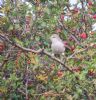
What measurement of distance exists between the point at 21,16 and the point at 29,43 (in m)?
0.46

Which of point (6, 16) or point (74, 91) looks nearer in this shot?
point (74, 91)

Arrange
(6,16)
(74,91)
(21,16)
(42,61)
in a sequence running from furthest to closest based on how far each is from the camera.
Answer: (21,16) → (6,16) → (42,61) → (74,91)

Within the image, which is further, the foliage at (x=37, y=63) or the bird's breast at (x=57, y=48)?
the bird's breast at (x=57, y=48)

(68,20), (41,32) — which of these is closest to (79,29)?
(68,20)

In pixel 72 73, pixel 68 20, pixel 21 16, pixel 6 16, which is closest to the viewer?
pixel 72 73

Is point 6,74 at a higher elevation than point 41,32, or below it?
below

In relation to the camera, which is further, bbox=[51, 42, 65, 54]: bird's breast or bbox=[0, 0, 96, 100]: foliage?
bbox=[51, 42, 65, 54]: bird's breast

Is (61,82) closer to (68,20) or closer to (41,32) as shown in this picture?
(41,32)

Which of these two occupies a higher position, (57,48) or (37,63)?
(57,48)

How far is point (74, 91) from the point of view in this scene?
13.4 ft

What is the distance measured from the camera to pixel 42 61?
172 inches

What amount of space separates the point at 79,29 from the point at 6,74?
1839mm

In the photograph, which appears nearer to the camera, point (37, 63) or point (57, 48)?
point (37, 63)

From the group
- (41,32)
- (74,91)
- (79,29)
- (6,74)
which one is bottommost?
(74,91)
